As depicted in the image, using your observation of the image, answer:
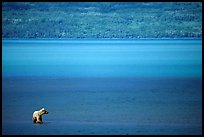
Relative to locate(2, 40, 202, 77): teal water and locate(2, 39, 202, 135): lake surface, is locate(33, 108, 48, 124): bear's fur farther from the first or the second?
locate(2, 40, 202, 77): teal water

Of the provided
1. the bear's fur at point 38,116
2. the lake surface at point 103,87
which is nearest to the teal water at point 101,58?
the lake surface at point 103,87

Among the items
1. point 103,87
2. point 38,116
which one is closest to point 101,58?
point 103,87

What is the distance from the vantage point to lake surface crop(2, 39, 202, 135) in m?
6.22

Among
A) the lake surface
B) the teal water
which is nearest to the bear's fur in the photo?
the lake surface

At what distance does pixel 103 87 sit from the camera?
7.52 meters

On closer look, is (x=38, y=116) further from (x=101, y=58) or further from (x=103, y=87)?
(x=101, y=58)

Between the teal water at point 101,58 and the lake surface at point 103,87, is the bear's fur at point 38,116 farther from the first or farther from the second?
the teal water at point 101,58

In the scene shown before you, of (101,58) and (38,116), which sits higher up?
(101,58)

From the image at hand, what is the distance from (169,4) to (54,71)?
2.08 metres

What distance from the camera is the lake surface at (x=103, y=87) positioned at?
6.22 m

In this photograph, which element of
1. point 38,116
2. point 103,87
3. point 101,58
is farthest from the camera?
point 101,58

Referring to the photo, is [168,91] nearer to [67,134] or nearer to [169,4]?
[169,4]

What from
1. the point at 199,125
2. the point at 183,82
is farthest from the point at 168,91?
the point at 199,125

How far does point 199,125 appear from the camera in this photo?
6191mm
